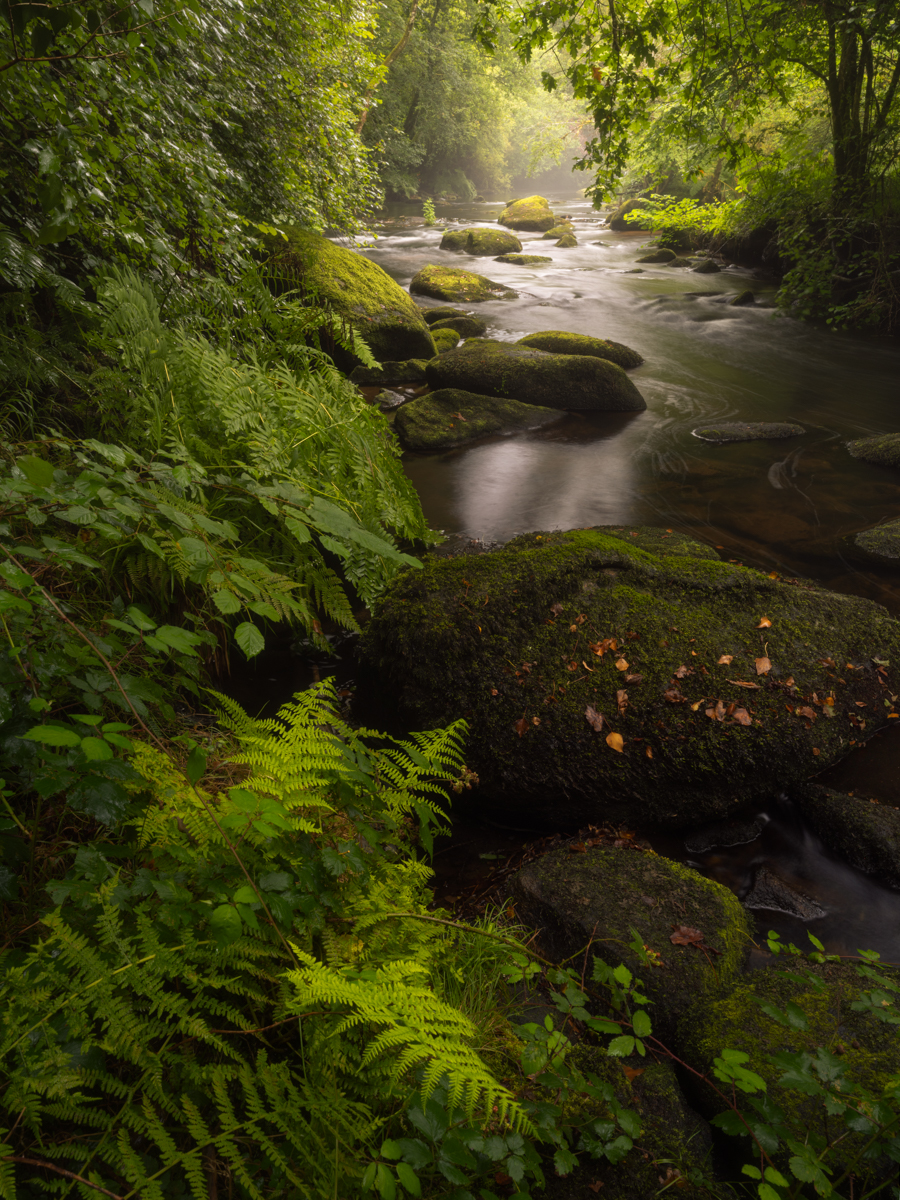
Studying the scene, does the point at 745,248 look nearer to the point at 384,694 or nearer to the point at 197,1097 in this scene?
the point at 384,694

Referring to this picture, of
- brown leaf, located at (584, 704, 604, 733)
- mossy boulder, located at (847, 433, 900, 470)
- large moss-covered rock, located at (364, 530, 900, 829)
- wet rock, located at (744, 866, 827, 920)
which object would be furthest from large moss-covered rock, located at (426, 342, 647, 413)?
wet rock, located at (744, 866, 827, 920)

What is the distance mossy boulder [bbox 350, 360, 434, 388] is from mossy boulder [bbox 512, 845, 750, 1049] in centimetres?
802

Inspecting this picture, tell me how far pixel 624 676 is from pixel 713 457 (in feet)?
18.9

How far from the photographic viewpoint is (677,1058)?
6.20 feet

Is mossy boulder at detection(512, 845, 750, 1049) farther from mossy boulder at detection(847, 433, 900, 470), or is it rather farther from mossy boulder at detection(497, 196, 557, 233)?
mossy boulder at detection(497, 196, 557, 233)

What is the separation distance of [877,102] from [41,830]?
16.3 metres

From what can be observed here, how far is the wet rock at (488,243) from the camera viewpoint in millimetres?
20531

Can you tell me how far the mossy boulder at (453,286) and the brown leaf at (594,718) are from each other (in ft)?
45.1

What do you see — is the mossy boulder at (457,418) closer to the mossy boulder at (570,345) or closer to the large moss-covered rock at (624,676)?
the mossy boulder at (570,345)

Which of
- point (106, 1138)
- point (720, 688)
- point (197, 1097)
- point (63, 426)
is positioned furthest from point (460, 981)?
point (63, 426)

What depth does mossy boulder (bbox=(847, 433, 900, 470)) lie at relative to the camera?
7.23 m

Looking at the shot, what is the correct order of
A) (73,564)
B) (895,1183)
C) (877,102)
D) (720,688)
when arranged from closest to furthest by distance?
(895,1183) → (73,564) → (720,688) → (877,102)

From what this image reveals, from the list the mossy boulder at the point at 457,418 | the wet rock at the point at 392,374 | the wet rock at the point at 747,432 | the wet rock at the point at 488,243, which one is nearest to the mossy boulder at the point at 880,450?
the wet rock at the point at 747,432

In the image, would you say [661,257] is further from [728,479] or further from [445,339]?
[728,479]
